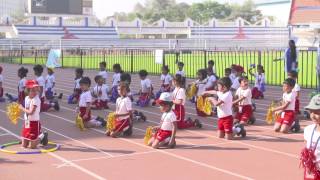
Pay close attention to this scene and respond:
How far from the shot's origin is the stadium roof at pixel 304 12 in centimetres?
1992

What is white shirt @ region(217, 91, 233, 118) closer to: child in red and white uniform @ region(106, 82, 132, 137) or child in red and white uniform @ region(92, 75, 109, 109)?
child in red and white uniform @ region(106, 82, 132, 137)

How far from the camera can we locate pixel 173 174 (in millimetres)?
6750

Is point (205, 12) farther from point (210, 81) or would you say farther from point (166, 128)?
point (166, 128)

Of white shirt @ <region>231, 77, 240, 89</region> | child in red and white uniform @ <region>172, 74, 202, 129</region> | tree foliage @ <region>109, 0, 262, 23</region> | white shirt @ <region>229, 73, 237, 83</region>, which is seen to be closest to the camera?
child in red and white uniform @ <region>172, 74, 202, 129</region>

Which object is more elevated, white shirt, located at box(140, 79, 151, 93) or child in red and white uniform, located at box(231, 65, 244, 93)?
child in red and white uniform, located at box(231, 65, 244, 93)

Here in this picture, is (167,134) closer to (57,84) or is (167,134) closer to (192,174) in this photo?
(192,174)

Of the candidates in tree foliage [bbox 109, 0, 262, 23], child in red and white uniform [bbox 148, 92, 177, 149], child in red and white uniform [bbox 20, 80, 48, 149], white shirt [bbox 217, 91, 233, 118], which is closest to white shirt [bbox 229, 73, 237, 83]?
white shirt [bbox 217, 91, 233, 118]

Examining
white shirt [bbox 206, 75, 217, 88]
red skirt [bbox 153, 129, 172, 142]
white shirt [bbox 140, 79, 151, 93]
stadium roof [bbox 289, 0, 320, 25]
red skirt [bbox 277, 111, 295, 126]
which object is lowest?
red skirt [bbox 153, 129, 172, 142]

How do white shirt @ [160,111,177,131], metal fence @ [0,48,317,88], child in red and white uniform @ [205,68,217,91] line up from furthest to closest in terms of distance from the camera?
metal fence @ [0,48,317,88] < child in red and white uniform @ [205,68,217,91] < white shirt @ [160,111,177,131]

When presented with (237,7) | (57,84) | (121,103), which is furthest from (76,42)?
(237,7)

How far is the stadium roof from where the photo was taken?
65.4ft

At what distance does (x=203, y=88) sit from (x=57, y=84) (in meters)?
9.55

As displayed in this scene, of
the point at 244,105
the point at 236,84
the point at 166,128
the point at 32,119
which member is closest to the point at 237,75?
the point at 236,84

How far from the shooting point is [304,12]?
2045 centimetres
